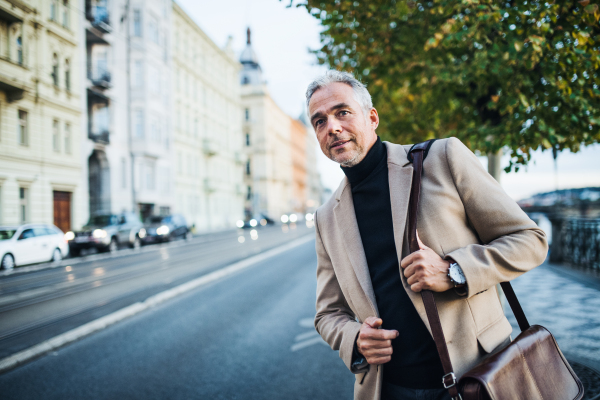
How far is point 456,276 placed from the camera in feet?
5.16

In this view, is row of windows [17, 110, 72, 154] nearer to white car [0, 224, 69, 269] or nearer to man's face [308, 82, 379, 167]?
white car [0, 224, 69, 269]

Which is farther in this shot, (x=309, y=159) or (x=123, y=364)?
(x=309, y=159)

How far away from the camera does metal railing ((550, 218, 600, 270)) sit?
10.8 meters

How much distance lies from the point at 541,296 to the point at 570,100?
195 inches

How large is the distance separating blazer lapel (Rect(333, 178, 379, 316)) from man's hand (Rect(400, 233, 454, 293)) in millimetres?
253

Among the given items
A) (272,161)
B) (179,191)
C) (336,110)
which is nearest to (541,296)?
(336,110)

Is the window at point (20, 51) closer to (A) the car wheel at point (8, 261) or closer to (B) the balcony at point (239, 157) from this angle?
(A) the car wheel at point (8, 261)

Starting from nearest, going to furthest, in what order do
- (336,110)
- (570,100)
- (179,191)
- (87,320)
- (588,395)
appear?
(336,110)
(588,395)
(570,100)
(87,320)
(179,191)

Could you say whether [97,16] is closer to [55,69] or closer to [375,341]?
[55,69]

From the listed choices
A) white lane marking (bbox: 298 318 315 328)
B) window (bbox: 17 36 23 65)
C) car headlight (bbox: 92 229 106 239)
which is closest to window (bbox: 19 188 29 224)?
window (bbox: 17 36 23 65)

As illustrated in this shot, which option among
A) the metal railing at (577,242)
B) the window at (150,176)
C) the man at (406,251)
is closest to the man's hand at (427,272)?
the man at (406,251)

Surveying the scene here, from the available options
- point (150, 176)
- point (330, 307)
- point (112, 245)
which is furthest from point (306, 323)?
point (150, 176)

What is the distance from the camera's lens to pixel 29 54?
6.66 m

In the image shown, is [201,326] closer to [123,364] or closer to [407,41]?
[123,364]
